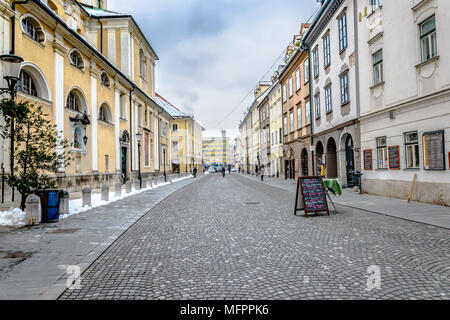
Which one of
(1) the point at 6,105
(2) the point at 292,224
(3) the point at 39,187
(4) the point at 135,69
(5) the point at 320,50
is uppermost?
(4) the point at 135,69

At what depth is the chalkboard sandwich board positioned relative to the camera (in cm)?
1005

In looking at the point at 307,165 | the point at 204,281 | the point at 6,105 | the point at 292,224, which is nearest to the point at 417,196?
the point at 292,224

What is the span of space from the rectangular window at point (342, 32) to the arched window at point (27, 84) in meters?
16.5

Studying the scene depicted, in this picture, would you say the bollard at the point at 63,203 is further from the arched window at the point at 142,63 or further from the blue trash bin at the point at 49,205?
the arched window at the point at 142,63

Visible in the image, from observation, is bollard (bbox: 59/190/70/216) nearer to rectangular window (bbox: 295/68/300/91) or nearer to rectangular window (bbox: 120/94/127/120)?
rectangular window (bbox: 120/94/127/120)

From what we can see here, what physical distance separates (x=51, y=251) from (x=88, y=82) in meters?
18.7

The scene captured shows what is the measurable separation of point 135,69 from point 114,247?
33140mm

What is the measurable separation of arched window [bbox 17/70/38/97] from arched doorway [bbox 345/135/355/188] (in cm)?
1704

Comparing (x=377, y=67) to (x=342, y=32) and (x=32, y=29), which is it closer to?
(x=342, y=32)

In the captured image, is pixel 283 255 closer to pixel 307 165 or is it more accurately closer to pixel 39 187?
pixel 39 187

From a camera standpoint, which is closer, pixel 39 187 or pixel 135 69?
pixel 39 187

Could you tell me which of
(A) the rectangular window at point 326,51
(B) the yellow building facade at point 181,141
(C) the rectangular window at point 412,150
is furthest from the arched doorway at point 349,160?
(B) the yellow building facade at point 181,141

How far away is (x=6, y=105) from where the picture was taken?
948 cm

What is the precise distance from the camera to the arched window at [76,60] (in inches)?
797
